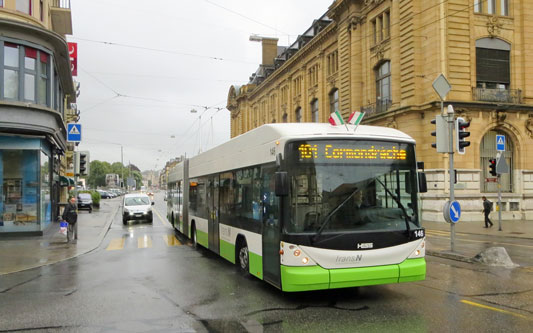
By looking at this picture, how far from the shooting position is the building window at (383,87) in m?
32.7

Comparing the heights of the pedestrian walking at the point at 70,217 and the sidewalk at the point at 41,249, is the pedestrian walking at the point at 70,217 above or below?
above

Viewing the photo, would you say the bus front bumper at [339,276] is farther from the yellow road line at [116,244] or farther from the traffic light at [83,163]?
the traffic light at [83,163]

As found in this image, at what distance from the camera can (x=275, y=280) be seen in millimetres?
7199

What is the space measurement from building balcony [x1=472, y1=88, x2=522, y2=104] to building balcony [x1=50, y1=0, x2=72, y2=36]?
2597 centimetres

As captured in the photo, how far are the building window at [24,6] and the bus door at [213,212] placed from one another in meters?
12.2

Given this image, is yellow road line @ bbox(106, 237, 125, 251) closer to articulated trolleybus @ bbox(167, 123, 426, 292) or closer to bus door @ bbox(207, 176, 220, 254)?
bus door @ bbox(207, 176, 220, 254)

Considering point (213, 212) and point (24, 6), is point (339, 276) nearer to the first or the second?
point (213, 212)

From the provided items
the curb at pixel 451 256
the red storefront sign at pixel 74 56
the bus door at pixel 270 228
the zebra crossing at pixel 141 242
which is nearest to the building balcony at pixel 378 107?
the zebra crossing at pixel 141 242

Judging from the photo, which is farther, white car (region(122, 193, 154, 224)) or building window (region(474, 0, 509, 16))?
building window (region(474, 0, 509, 16))

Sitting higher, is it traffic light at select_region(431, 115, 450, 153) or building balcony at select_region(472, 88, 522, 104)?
building balcony at select_region(472, 88, 522, 104)

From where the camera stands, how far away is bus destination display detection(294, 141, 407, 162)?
6.91 m

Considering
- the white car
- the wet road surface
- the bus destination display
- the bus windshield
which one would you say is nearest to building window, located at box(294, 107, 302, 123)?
the white car

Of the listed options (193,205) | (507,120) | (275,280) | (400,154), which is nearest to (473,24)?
(507,120)

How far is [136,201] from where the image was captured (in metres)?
27.9
